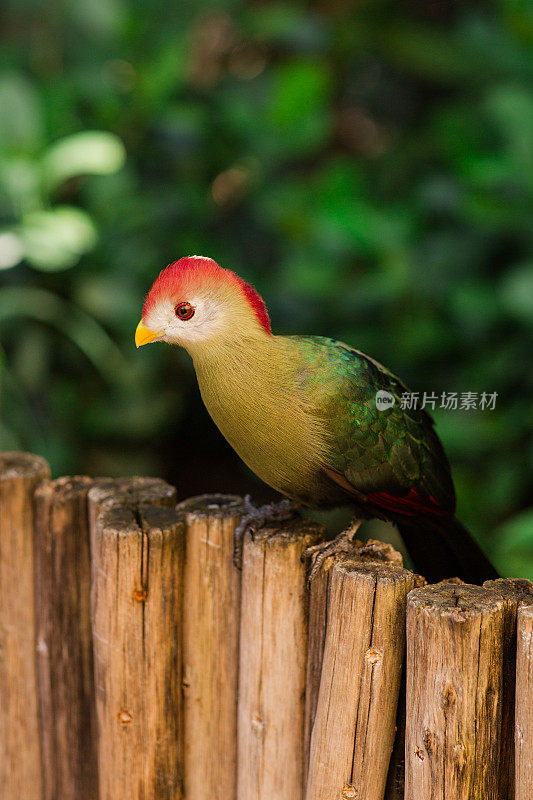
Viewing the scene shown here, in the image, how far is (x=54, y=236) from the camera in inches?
120

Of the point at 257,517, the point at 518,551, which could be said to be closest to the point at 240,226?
the point at 518,551

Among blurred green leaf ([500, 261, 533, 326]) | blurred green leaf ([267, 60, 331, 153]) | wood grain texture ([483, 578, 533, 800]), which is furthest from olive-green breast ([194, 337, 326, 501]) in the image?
blurred green leaf ([267, 60, 331, 153])

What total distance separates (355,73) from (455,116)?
1.23 metres

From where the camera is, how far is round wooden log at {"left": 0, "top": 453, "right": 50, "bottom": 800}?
192cm

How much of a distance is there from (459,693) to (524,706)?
0.33 ft

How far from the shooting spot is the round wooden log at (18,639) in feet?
6.31

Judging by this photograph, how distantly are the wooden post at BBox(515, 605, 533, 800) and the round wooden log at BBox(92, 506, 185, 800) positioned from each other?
0.71m

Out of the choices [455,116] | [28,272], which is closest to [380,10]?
[455,116]

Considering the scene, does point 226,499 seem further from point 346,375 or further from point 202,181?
point 202,181

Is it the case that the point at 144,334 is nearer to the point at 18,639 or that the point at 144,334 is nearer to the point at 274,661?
the point at 274,661

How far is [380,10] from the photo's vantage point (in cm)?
422

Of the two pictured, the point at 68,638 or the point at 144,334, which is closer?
the point at 144,334

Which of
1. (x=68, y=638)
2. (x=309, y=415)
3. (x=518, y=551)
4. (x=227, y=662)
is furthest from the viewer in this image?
(x=518, y=551)

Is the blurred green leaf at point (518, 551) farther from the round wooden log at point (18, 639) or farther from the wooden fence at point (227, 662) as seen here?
the round wooden log at point (18, 639)
